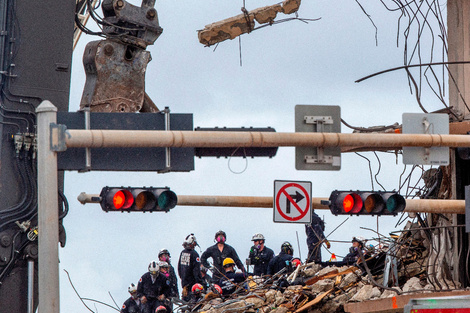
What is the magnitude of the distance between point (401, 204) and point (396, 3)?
4.54m

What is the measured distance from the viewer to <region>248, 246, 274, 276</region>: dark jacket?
70.7 feet

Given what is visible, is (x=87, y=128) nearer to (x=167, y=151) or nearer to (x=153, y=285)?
(x=167, y=151)

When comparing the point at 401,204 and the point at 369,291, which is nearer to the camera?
the point at 401,204

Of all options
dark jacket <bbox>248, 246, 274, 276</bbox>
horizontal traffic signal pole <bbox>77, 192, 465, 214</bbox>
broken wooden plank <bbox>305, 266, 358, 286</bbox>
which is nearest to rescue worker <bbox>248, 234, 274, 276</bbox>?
dark jacket <bbox>248, 246, 274, 276</bbox>

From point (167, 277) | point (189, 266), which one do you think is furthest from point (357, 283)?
point (167, 277)

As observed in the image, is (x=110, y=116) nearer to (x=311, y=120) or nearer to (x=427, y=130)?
(x=311, y=120)

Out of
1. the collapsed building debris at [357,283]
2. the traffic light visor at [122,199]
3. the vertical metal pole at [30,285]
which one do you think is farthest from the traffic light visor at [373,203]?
the vertical metal pole at [30,285]

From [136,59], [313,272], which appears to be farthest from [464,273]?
[136,59]

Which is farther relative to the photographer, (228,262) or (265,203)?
(228,262)

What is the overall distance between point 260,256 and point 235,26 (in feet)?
21.7

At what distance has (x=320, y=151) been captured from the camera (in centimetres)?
1131

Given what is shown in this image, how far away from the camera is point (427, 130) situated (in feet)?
38.8

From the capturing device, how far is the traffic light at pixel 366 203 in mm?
12055

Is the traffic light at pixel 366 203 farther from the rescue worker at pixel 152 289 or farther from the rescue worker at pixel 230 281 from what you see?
the rescue worker at pixel 152 289
